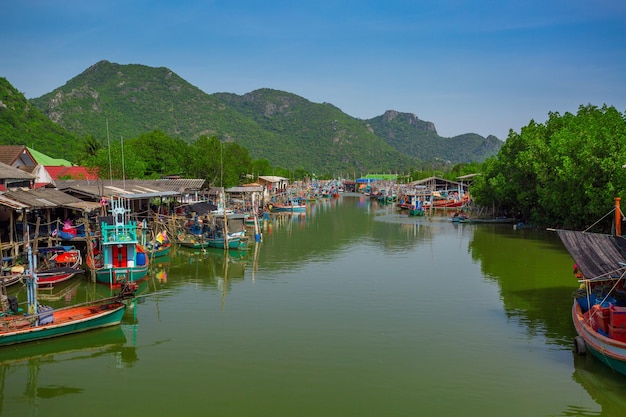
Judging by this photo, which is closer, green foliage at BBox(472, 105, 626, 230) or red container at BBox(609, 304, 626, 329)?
red container at BBox(609, 304, 626, 329)

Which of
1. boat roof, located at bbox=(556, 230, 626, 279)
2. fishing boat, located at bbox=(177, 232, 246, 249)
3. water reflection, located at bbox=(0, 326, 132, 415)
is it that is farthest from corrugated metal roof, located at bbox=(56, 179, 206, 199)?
boat roof, located at bbox=(556, 230, 626, 279)

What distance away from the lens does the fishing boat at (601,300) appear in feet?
41.2

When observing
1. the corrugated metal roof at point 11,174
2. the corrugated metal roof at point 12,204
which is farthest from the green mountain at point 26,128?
the corrugated metal roof at point 12,204

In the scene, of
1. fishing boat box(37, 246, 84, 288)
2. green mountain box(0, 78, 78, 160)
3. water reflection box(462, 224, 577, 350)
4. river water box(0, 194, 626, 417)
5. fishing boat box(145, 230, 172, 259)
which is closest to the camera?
river water box(0, 194, 626, 417)

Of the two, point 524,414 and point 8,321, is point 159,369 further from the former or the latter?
point 524,414

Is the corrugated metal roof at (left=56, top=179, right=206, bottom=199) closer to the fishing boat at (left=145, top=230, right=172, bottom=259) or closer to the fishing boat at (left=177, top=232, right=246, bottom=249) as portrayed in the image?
the fishing boat at (left=145, top=230, right=172, bottom=259)

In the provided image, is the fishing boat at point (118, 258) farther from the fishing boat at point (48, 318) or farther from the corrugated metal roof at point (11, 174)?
the corrugated metal roof at point (11, 174)

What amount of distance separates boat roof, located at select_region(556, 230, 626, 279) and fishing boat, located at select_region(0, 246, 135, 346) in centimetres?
1410

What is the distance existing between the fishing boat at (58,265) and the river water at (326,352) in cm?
72

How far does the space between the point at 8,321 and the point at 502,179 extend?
43.6m

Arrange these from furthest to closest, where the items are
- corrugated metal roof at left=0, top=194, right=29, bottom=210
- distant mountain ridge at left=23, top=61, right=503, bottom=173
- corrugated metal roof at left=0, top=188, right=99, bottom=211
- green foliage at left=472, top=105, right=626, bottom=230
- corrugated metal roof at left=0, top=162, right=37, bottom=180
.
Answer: distant mountain ridge at left=23, top=61, right=503, bottom=173 < green foliage at left=472, top=105, right=626, bottom=230 < corrugated metal roof at left=0, top=162, right=37, bottom=180 < corrugated metal roof at left=0, top=188, right=99, bottom=211 < corrugated metal roof at left=0, top=194, right=29, bottom=210

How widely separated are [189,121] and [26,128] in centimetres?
6374

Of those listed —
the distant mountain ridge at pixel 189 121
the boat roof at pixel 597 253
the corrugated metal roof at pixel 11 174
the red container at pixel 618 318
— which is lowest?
the red container at pixel 618 318

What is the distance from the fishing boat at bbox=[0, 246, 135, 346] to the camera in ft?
47.3
